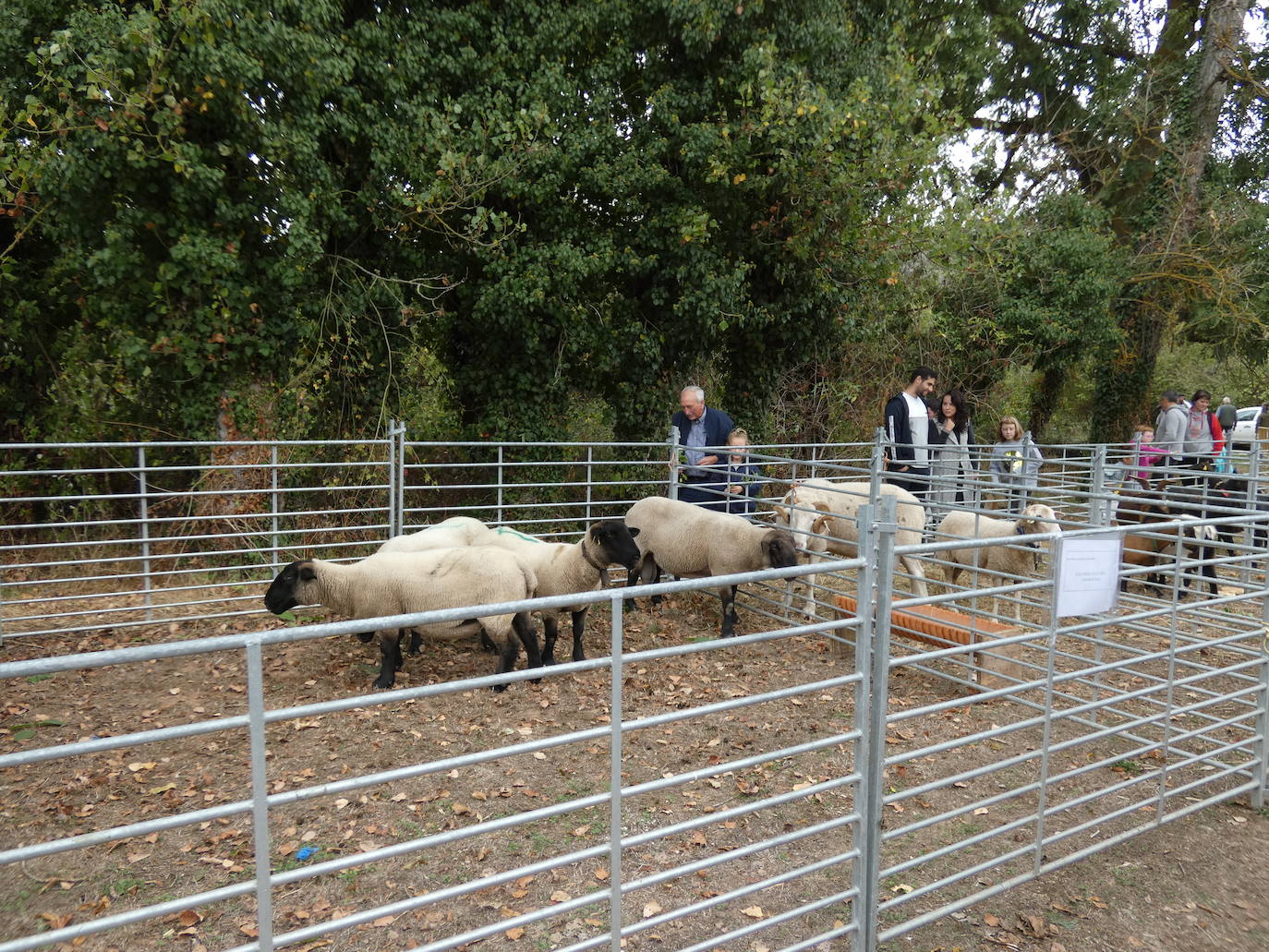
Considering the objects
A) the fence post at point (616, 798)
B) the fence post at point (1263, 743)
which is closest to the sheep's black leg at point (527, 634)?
the fence post at point (616, 798)

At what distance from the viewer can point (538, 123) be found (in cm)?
980

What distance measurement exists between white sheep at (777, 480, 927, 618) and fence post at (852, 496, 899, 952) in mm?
4178

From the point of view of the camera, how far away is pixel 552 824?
14.0 feet

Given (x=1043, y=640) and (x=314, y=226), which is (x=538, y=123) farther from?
(x=1043, y=640)

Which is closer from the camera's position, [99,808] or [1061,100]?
[99,808]

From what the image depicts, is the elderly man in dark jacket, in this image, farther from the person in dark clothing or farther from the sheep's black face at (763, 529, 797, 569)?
the person in dark clothing

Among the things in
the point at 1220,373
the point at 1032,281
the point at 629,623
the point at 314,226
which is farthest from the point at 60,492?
the point at 1220,373

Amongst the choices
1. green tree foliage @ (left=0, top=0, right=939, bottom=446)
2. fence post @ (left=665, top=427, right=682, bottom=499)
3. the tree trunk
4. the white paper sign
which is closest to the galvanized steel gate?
the white paper sign

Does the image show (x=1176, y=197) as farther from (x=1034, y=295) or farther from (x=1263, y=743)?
(x=1263, y=743)

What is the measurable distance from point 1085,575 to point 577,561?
3692mm

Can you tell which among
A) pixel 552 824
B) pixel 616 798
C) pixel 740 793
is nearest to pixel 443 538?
pixel 552 824

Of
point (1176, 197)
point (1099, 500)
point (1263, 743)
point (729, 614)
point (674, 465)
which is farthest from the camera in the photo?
point (1176, 197)

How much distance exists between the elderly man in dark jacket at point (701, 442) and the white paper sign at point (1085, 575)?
16.4 feet

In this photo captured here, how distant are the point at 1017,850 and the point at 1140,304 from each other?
18.1 meters
